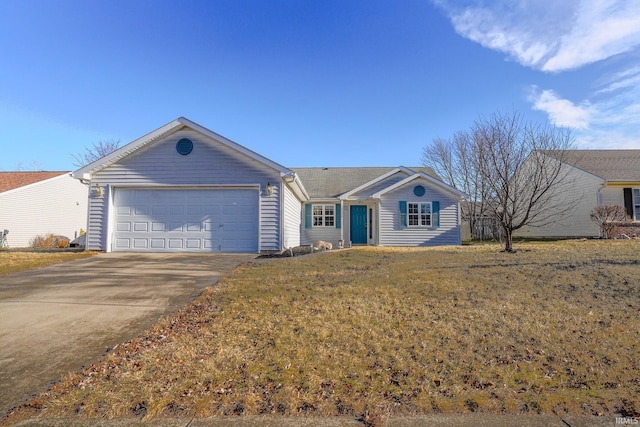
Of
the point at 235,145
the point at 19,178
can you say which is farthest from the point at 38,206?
the point at 235,145

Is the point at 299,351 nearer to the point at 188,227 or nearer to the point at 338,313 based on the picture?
the point at 338,313

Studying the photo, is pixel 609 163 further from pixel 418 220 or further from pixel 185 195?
pixel 185 195

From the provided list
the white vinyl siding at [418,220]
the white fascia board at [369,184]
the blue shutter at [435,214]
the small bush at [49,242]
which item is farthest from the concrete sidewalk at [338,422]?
the small bush at [49,242]

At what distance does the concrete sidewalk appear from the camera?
8.92 ft

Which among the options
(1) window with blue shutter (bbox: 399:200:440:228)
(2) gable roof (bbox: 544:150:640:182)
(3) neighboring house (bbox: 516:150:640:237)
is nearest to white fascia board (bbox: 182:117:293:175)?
(1) window with blue shutter (bbox: 399:200:440:228)

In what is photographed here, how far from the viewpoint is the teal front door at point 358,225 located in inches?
748

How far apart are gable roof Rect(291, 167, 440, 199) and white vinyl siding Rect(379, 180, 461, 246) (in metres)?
1.73

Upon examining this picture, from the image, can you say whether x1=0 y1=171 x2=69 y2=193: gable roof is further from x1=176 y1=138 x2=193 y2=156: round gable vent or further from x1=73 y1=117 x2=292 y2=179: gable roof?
x1=176 y1=138 x2=193 y2=156: round gable vent

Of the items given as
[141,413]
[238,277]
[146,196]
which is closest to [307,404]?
[141,413]

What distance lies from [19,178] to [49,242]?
568 cm

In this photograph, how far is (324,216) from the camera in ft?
62.8

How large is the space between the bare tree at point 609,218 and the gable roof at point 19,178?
31.0 metres

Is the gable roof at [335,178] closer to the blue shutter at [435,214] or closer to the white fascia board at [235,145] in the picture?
the blue shutter at [435,214]

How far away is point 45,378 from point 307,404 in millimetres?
2571
